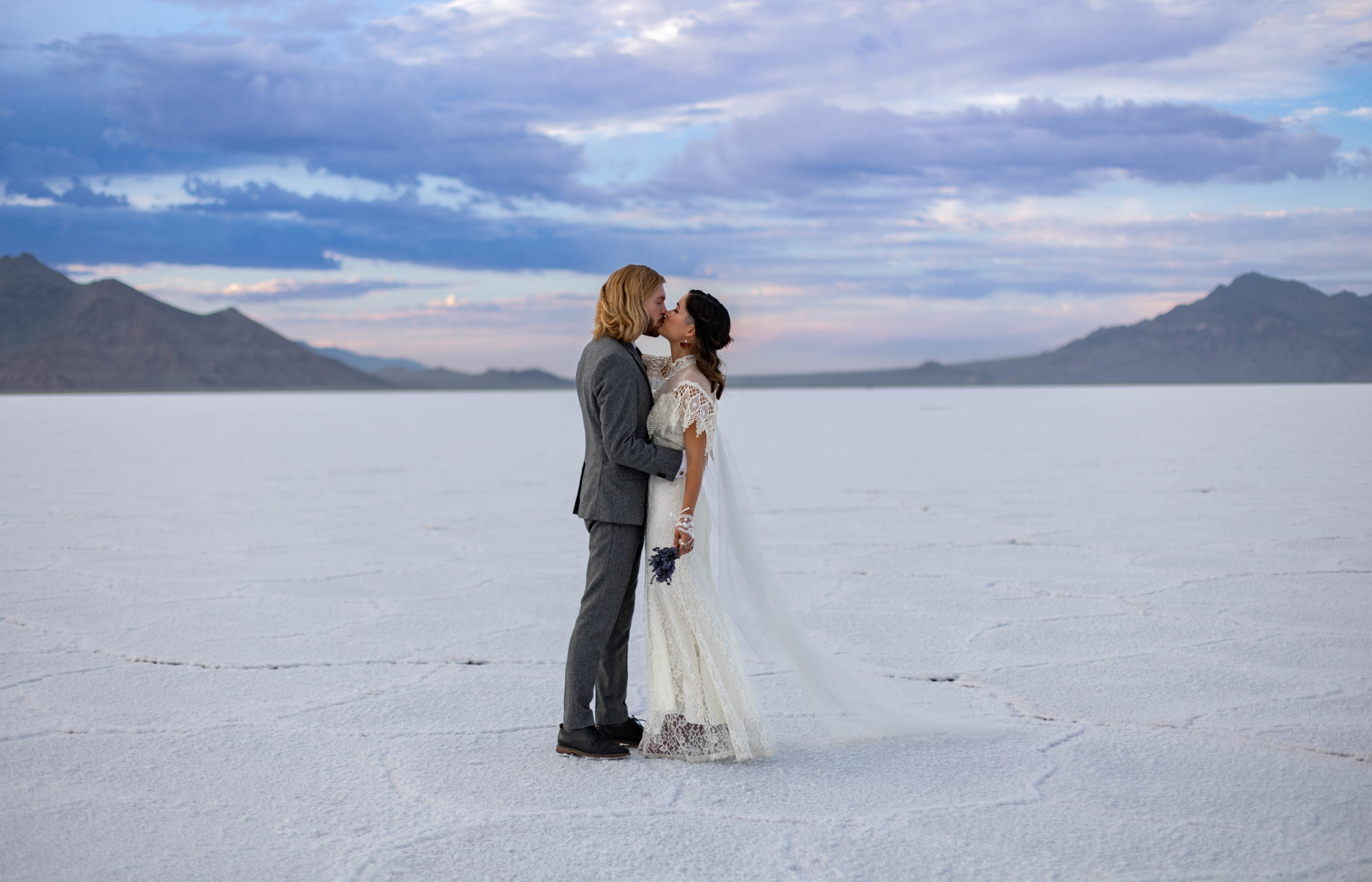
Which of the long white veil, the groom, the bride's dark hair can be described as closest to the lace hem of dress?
the groom

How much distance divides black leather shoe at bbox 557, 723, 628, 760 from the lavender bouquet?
486mm

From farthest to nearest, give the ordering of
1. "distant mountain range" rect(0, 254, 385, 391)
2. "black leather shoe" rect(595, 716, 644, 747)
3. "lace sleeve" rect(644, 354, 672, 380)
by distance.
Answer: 1. "distant mountain range" rect(0, 254, 385, 391)
2. "black leather shoe" rect(595, 716, 644, 747)
3. "lace sleeve" rect(644, 354, 672, 380)

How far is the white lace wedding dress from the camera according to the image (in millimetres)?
3080

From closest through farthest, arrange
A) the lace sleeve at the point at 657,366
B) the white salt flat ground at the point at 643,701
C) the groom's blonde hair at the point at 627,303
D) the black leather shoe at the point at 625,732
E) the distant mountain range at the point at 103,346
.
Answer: the white salt flat ground at the point at 643,701, the groom's blonde hair at the point at 627,303, the lace sleeve at the point at 657,366, the black leather shoe at the point at 625,732, the distant mountain range at the point at 103,346

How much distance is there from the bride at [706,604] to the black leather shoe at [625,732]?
8 centimetres

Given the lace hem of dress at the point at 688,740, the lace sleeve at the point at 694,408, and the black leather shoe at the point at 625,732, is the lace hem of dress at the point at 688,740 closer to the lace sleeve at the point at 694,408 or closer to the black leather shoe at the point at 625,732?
the black leather shoe at the point at 625,732

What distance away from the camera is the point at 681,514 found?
3.01m

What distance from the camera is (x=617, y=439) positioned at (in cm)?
294

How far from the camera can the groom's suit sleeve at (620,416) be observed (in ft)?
9.61

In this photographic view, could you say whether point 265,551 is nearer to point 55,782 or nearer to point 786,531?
point 786,531

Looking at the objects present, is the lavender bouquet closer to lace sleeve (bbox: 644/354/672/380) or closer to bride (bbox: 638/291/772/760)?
bride (bbox: 638/291/772/760)

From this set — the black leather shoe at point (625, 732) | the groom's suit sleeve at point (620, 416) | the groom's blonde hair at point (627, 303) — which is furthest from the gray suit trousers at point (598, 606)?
the groom's blonde hair at point (627, 303)

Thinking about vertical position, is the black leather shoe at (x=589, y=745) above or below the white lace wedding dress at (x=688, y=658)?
below

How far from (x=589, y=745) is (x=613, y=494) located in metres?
0.70
